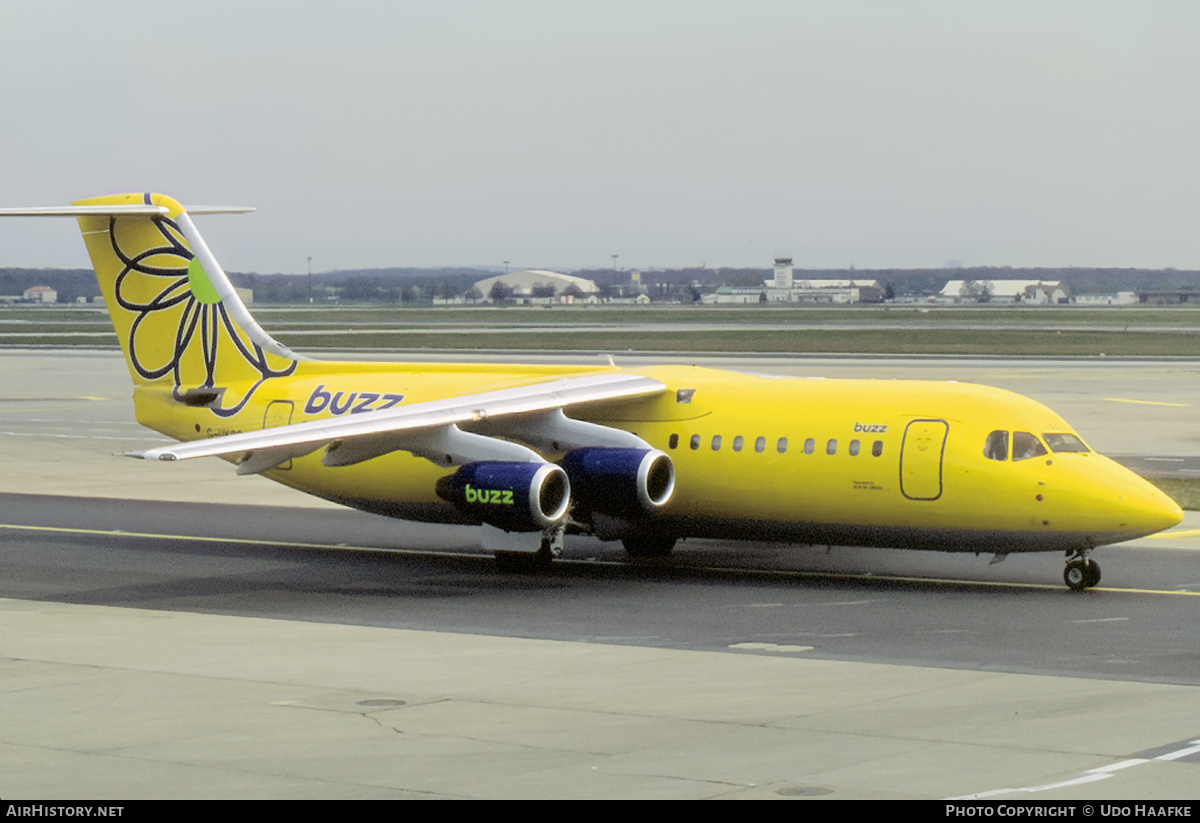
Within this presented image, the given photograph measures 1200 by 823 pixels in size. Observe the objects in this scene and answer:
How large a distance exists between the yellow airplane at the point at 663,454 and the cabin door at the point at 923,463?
3 cm

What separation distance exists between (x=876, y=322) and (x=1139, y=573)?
12752cm

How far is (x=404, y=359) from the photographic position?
3467 inches

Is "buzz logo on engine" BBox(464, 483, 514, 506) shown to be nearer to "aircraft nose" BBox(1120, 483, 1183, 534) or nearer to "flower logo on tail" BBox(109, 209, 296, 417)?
"flower logo on tail" BBox(109, 209, 296, 417)

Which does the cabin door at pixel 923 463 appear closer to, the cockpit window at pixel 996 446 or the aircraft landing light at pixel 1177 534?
the cockpit window at pixel 996 446

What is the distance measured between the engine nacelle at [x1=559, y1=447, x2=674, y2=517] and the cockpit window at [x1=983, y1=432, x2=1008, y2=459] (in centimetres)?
494

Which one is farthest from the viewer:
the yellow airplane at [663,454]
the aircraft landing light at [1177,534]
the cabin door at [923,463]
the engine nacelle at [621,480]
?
the aircraft landing light at [1177,534]

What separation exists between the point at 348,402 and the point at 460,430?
296cm

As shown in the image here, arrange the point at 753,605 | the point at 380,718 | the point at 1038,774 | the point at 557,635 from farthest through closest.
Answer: the point at 753,605 < the point at 557,635 < the point at 380,718 < the point at 1038,774

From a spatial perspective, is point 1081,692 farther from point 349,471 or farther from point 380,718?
point 349,471

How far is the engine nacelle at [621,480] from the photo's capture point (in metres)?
26.8

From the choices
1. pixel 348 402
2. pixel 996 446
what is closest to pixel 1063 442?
pixel 996 446

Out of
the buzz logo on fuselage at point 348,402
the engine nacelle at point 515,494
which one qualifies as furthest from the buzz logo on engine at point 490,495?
the buzz logo on fuselage at point 348,402

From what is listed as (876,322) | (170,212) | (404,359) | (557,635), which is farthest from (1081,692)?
(876,322)

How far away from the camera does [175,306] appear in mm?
32438
